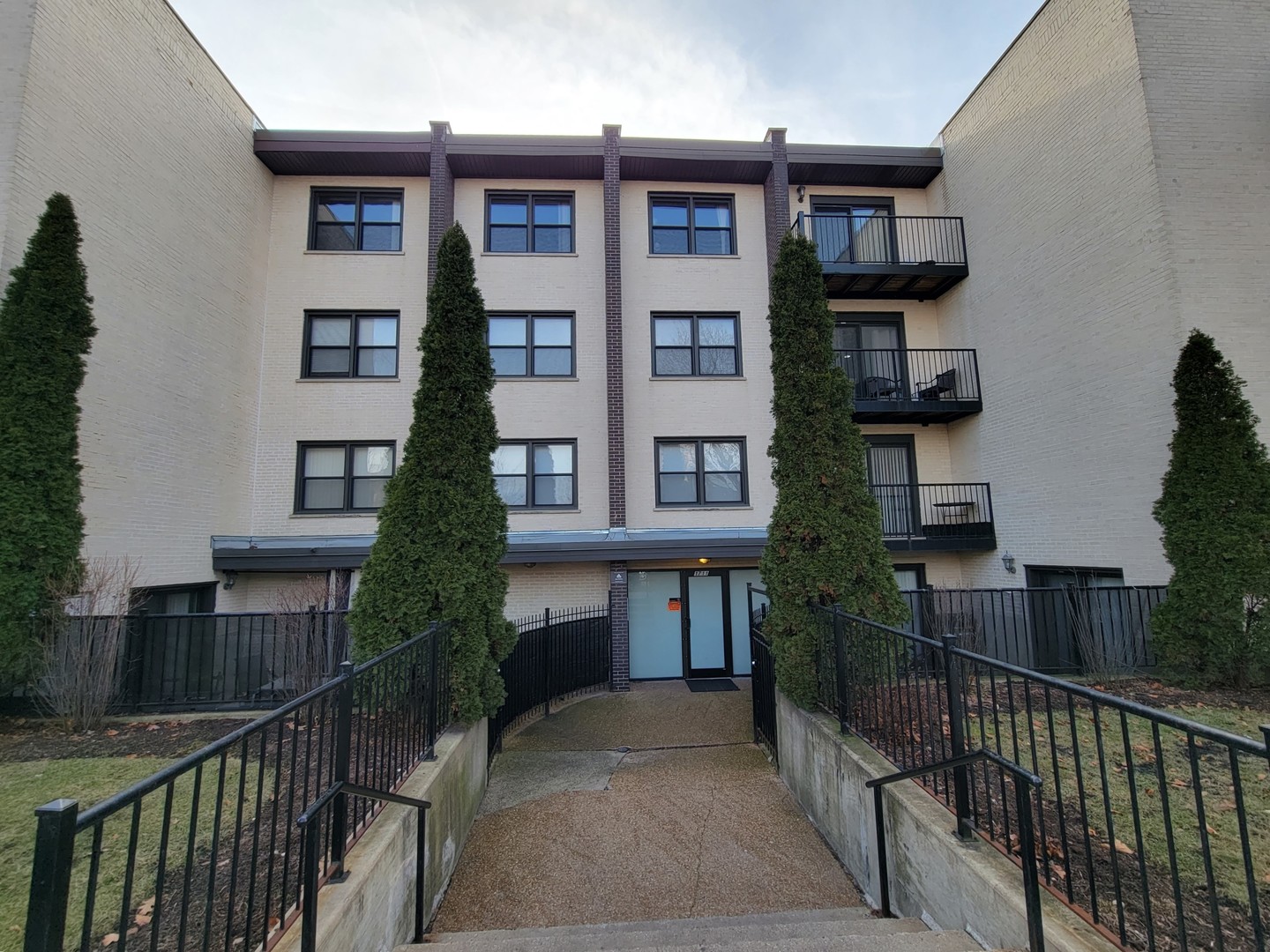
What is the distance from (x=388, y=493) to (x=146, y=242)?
303 inches

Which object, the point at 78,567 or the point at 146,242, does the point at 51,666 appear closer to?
the point at 78,567

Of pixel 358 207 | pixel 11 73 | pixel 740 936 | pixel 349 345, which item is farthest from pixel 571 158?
pixel 740 936

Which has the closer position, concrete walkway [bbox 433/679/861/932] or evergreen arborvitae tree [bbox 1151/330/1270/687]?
concrete walkway [bbox 433/679/861/932]

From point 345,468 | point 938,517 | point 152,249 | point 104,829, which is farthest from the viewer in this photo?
point 938,517

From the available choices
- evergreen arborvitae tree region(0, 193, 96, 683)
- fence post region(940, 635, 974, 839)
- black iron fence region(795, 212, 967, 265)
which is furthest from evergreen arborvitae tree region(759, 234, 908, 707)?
evergreen arborvitae tree region(0, 193, 96, 683)

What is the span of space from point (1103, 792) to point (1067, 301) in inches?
419

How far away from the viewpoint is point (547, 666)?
905 cm

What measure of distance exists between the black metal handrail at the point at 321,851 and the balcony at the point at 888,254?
39.8 ft

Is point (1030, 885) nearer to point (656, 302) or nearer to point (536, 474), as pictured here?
point (536, 474)

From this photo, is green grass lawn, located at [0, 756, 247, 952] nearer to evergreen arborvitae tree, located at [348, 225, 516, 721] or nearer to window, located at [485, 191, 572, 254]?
evergreen arborvitae tree, located at [348, 225, 516, 721]

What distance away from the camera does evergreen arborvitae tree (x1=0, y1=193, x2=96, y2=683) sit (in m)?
6.62

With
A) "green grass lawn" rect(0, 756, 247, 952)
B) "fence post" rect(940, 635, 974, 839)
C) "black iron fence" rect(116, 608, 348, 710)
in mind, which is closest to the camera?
"green grass lawn" rect(0, 756, 247, 952)

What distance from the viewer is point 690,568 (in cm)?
1237

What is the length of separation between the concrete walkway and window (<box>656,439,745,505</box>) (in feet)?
18.6
